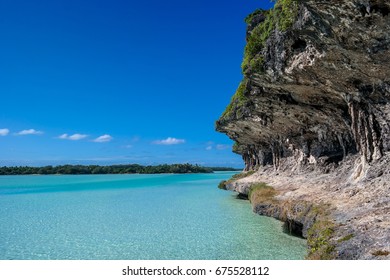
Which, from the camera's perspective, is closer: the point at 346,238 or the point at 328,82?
the point at 346,238

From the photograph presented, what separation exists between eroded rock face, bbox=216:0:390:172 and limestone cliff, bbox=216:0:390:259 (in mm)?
35

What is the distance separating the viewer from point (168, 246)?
1441 cm

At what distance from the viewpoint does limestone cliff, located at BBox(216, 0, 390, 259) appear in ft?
31.9

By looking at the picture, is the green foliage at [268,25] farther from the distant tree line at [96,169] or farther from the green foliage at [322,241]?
the distant tree line at [96,169]

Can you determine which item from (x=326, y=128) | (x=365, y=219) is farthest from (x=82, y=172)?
(x=365, y=219)

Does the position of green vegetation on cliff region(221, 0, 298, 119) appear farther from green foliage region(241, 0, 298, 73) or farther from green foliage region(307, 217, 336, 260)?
green foliage region(307, 217, 336, 260)

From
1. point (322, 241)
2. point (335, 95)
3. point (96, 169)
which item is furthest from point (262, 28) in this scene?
point (96, 169)

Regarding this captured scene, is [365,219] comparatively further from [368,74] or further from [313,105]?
[313,105]

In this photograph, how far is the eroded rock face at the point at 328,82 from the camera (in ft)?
33.1

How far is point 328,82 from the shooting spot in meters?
15.3

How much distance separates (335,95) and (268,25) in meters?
4.87

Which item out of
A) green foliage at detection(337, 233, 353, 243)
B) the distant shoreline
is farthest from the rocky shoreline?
the distant shoreline

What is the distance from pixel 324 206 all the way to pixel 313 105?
26.3 ft

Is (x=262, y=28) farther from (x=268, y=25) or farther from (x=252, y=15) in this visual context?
(x=252, y=15)
